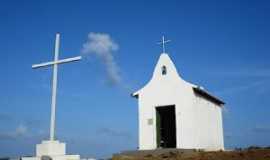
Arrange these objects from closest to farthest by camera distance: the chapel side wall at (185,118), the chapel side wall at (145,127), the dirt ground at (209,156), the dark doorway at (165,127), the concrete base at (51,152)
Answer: the concrete base at (51,152) → the dirt ground at (209,156) → the chapel side wall at (185,118) → the chapel side wall at (145,127) → the dark doorway at (165,127)

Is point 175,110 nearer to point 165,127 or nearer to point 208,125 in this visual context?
point 208,125

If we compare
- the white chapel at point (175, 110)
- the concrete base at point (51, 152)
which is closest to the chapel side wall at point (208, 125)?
the white chapel at point (175, 110)

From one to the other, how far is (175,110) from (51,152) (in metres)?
7.24

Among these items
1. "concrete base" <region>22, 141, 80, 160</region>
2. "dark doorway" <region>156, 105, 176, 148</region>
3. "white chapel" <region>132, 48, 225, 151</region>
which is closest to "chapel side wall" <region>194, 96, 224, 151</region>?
"white chapel" <region>132, 48, 225, 151</region>

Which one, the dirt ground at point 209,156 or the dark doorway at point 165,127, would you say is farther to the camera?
the dark doorway at point 165,127

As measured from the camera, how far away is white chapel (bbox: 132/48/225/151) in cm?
1819

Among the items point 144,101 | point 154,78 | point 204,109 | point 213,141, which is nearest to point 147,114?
point 144,101

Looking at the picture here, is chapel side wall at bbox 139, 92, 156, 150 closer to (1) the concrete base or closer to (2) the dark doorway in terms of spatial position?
(2) the dark doorway

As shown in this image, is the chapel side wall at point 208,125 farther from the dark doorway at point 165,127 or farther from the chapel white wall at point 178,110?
the dark doorway at point 165,127

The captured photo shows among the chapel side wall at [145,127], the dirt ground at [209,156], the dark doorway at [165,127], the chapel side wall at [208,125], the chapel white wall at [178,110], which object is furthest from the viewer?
the dark doorway at [165,127]

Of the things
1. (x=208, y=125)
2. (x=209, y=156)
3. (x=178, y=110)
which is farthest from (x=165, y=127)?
(x=209, y=156)

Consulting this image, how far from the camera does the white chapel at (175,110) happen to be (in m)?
18.2

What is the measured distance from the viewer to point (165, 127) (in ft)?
70.9

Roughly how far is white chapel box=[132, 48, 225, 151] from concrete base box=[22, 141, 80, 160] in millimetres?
5945
